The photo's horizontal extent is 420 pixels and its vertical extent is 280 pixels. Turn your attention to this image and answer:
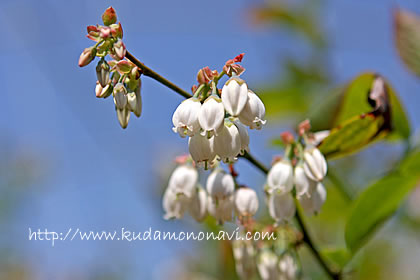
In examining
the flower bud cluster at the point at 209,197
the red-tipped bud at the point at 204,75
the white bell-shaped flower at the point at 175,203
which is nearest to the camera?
the red-tipped bud at the point at 204,75

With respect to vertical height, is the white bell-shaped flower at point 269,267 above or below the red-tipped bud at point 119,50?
below

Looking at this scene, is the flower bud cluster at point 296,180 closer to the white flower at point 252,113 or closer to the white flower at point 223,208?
the white flower at point 223,208

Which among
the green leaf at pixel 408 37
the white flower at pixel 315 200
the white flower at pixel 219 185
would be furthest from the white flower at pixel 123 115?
the green leaf at pixel 408 37

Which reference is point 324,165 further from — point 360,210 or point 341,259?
point 341,259

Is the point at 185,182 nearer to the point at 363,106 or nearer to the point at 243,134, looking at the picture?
the point at 243,134

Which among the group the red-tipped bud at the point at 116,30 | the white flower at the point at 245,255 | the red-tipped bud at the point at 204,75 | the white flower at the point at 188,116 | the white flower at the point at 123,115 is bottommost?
the white flower at the point at 245,255

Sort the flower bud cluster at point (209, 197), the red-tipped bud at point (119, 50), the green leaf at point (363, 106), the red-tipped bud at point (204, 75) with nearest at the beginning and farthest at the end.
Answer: the red-tipped bud at point (119, 50), the red-tipped bud at point (204, 75), the flower bud cluster at point (209, 197), the green leaf at point (363, 106)

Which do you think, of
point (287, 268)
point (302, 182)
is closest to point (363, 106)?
point (302, 182)
